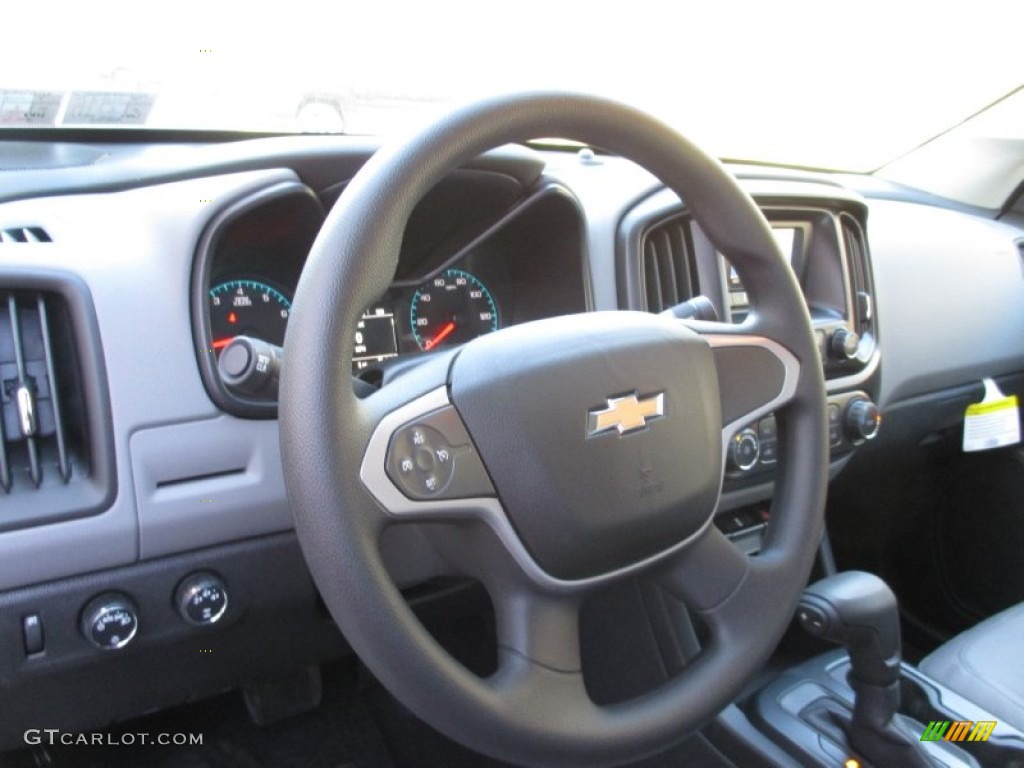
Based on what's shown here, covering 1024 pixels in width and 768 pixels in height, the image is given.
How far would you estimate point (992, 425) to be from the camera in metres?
1.96

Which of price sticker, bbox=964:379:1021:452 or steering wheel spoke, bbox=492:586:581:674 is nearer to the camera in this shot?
steering wheel spoke, bbox=492:586:581:674

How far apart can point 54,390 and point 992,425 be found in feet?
6.00

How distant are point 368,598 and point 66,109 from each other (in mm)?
982

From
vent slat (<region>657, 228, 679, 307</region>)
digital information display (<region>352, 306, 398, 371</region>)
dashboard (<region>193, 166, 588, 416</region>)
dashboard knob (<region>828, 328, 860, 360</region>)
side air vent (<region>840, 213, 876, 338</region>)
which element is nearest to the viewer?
dashboard (<region>193, 166, 588, 416</region>)

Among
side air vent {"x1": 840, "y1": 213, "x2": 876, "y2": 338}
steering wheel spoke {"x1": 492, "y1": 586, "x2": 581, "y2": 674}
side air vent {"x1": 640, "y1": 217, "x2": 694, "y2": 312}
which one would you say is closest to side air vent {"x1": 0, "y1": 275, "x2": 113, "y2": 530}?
steering wheel spoke {"x1": 492, "y1": 586, "x2": 581, "y2": 674}

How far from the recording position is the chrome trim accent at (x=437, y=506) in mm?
792

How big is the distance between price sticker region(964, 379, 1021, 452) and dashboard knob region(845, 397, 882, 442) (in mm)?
497

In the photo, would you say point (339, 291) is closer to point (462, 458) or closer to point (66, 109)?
point (462, 458)

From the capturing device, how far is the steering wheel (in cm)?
77

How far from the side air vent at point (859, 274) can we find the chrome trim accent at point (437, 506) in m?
1.02

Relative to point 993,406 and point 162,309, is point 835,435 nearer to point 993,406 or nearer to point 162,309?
point 993,406

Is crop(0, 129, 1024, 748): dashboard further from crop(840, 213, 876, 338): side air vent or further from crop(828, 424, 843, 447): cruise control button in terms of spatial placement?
crop(840, 213, 876, 338): side air vent

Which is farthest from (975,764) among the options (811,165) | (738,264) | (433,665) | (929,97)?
(929,97)

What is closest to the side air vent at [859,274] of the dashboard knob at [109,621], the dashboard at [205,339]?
the dashboard at [205,339]
